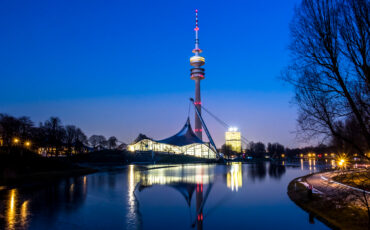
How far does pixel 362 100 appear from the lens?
255 inches

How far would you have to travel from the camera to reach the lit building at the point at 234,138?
16546cm

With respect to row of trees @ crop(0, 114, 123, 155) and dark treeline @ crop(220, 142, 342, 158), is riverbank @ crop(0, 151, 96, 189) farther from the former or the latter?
dark treeline @ crop(220, 142, 342, 158)

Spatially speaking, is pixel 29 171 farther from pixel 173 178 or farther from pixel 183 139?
pixel 183 139

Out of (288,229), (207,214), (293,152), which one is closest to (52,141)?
(207,214)


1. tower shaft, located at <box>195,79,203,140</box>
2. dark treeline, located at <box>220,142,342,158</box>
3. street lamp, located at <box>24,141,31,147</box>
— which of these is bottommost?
dark treeline, located at <box>220,142,342,158</box>

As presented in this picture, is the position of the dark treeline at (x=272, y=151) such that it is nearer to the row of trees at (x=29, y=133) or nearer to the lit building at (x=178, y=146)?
the lit building at (x=178, y=146)

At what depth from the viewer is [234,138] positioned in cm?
16825

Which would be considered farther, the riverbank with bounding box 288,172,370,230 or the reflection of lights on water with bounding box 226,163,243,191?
the reflection of lights on water with bounding box 226,163,243,191

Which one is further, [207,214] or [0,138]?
[0,138]

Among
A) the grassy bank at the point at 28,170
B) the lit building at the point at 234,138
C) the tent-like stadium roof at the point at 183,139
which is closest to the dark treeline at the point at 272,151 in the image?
the lit building at the point at 234,138

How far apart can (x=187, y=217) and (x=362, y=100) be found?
9625 millimetres

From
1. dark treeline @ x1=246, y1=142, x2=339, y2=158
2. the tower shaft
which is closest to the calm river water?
the tower shaft

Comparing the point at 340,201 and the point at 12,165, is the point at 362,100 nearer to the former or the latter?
the point at 340,201

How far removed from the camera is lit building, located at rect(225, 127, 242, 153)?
165 metres
